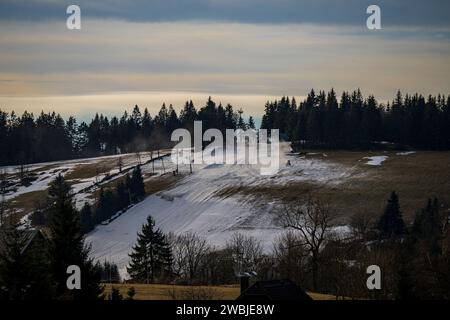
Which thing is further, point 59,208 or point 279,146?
point 279,146

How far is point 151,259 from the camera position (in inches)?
2886

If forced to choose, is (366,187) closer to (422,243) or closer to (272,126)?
(422,243)

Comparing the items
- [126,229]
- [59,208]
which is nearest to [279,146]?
[126,229]

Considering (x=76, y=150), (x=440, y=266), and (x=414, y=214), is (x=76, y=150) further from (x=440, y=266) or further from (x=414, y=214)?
(x=440, y=266)

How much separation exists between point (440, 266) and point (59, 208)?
3028 centimetres

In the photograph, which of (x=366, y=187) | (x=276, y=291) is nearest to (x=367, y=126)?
(x=366, y=187)

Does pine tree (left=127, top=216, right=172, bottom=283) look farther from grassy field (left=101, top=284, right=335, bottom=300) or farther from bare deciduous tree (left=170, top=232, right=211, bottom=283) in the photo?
grassy field (left=101, top=284, right=335, bottom=300)

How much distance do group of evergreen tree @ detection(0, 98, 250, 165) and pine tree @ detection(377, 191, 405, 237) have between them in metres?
84.0

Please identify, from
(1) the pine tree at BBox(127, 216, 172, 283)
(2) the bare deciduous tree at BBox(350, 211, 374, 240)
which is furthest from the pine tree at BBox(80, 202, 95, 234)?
(2) the bare deciduous tree at BBox(350, 211, 374, 240)

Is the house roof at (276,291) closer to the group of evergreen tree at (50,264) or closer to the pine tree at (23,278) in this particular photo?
the group of evergreen tree at (50,264)

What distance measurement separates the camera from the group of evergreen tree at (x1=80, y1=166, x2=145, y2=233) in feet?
362

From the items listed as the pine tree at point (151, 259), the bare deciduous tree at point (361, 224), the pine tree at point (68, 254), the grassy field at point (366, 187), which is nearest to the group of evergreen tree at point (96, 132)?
the grassy field at point (366, 187)
